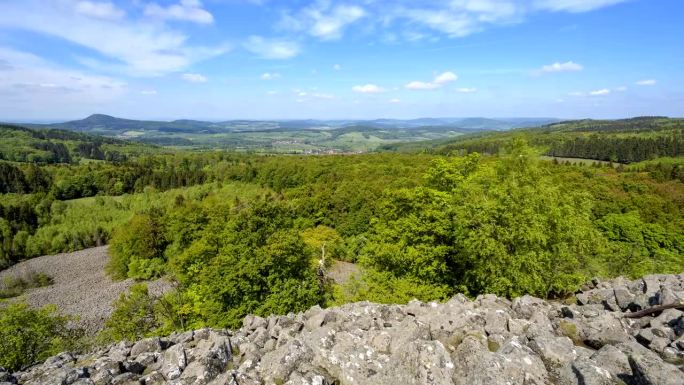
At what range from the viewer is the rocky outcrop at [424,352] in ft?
20.5

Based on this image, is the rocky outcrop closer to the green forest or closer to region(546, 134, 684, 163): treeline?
the green forest

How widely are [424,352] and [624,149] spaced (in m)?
167

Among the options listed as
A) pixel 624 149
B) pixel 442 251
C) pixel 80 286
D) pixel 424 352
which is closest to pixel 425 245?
pixel 442 251

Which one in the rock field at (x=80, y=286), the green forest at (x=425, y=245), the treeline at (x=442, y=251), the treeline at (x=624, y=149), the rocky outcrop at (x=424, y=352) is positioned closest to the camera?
the rocky outcrop at (x=424, y=352)

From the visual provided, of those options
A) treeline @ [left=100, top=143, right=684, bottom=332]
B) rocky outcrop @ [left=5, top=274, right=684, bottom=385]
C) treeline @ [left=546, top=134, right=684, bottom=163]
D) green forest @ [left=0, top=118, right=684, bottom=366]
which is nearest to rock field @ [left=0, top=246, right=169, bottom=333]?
green forest @ [left=0, top=118, right=684, bottom=366]

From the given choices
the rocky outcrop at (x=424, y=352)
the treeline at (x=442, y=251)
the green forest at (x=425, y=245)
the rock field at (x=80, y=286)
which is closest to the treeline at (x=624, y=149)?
the green forest at (x=425, y=245)

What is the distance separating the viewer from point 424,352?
7.10 m

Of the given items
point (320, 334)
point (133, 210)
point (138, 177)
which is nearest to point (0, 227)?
point (133, 210)

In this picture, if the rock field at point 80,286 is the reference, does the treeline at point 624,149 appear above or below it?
above

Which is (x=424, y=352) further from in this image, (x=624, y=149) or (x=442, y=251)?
(x=624, y=149)

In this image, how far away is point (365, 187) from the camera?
75.0 metres

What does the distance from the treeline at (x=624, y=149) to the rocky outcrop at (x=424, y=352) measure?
156163 mm

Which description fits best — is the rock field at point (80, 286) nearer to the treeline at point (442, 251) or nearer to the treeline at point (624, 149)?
the treeline at point (442, 251)

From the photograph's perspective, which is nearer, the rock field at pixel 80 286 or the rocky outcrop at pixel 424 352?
the rocky outcrop at pixel 424 352
